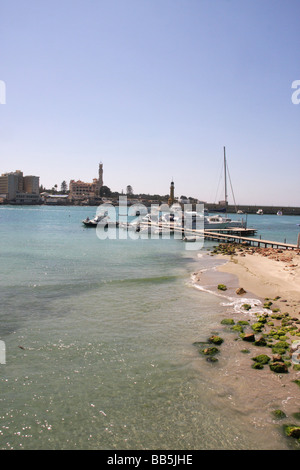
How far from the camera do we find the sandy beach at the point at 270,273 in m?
17.9

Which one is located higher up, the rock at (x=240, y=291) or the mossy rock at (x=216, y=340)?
the rock at (x=240, y=291)

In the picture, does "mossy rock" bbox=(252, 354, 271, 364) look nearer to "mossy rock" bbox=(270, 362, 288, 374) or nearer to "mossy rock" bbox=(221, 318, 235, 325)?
"mossy rock" bbox=(270, 362, 288, 374)

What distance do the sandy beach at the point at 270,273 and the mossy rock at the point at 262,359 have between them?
497 cm

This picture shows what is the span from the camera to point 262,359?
1061cm

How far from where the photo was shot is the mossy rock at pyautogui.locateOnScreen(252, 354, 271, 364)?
10.5m

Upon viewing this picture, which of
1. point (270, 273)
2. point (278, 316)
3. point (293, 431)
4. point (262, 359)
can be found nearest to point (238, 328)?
point (278, 316)

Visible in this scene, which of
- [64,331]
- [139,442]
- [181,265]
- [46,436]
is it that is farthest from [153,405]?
[181,265]

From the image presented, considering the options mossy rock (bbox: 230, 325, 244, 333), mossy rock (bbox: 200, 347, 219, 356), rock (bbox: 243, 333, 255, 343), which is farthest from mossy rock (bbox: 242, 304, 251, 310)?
mossy rock (bbox: 200, 347, 219, 356)

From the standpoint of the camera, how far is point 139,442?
23.9 ft

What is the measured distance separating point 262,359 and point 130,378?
4.48 meters

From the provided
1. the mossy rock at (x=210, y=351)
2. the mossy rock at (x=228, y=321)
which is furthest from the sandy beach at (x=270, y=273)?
the mossy rock at (x=210, y=351)

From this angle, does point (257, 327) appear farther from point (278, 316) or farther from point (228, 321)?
point (278, 316)

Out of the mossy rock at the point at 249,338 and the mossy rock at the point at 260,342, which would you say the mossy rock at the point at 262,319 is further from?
the mossy rock at the point at 260,342

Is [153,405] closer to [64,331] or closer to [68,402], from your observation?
[68,402]
